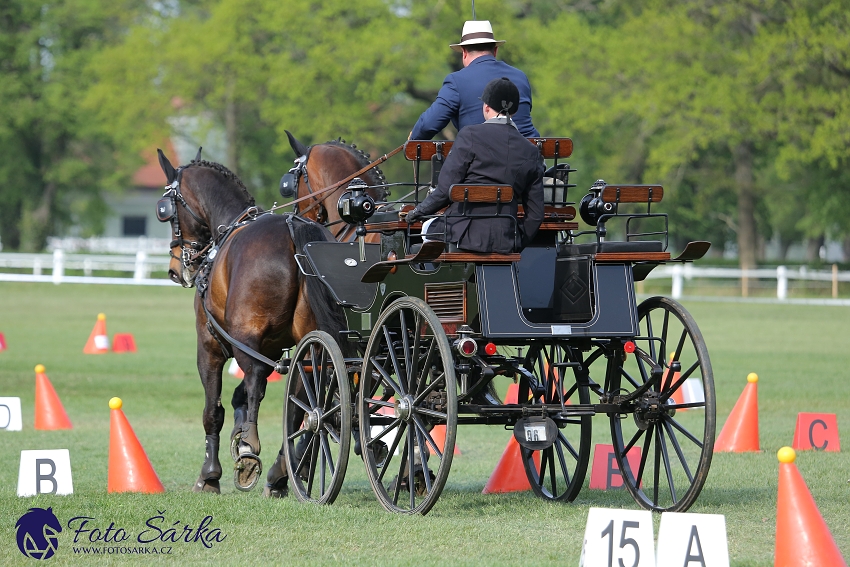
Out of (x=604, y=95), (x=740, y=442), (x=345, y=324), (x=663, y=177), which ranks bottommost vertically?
(x=740, y=442)

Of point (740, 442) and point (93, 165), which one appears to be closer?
point (740, 442)

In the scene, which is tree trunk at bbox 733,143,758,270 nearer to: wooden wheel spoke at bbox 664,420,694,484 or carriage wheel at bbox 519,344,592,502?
carriage wheel at bbox 519,344,592,502

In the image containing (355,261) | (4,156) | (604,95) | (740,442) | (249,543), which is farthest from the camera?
(4,156)

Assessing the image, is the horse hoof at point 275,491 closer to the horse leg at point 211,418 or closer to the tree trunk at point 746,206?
the horse leg at point 211,418

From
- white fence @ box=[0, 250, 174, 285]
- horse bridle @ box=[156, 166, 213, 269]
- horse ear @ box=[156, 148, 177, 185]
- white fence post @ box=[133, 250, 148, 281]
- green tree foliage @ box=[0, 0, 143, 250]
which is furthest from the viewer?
green tree foliage @ box=[0, 0, 143, 250]

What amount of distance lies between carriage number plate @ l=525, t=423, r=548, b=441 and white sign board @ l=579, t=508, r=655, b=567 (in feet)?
3.76

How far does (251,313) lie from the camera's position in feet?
25.0

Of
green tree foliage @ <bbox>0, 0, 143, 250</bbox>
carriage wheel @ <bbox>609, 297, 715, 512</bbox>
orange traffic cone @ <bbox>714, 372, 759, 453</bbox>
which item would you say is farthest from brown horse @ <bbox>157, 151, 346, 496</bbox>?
green tree foliage @ <bbox>0, 0, 143, 250</bbox>

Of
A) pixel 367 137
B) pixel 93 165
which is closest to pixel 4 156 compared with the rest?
pixel 93 165

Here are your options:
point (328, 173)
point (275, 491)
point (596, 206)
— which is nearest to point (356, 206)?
point (596, 206)

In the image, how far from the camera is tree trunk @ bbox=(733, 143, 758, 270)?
135 feet

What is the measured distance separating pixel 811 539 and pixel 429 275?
7.96 ft

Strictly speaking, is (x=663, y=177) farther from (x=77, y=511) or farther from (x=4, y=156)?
(x=77, y=511)

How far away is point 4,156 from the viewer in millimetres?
52750
